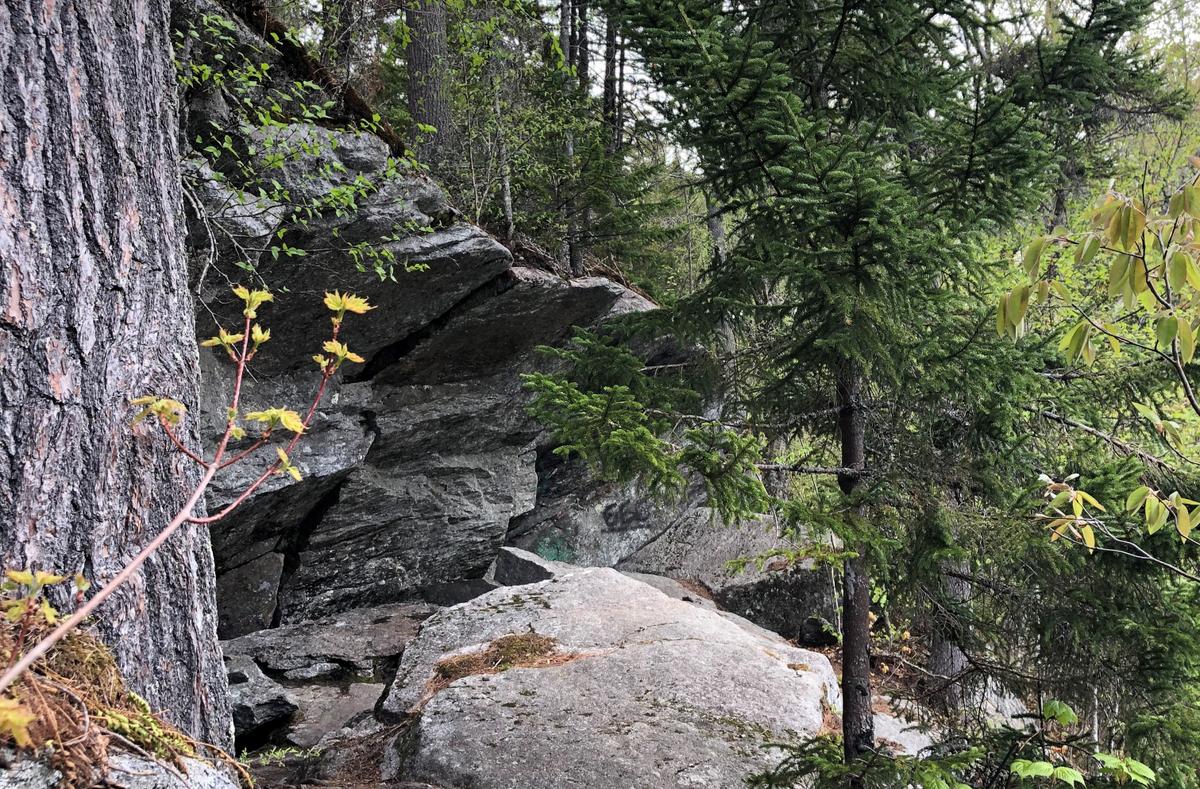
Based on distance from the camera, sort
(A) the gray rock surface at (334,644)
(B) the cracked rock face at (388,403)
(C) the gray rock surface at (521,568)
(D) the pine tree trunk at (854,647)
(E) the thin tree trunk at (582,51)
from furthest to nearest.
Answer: (E) the thin tree trunk at (582,51) < (C) the gray rock surface at (521,568) < (A) the gray rock surface at (334,644) < (B) the cracked rock face at (388,403) < (D) the pine tree trunk at (854,647)

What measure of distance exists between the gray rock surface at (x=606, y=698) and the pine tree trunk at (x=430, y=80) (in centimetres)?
542

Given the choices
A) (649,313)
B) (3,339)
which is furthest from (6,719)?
(649,313)

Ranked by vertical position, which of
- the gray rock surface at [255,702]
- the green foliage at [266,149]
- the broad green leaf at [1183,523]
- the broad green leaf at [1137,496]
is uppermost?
the green foliage at [266,149]

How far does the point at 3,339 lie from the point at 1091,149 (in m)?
6.14

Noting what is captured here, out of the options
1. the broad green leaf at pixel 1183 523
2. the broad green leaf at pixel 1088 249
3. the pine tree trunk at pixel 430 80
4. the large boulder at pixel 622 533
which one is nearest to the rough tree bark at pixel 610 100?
the pine tree trunk at pixel 430 80

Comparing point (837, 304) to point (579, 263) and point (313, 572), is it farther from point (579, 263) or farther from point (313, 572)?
point (313, 572)

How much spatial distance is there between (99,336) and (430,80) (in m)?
7.91

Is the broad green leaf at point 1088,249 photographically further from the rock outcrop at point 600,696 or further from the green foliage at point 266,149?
the green foliage at point 266,149

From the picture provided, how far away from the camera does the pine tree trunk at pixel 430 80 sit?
8.34m

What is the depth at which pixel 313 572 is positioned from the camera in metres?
8.31

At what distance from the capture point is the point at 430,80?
8523 mm

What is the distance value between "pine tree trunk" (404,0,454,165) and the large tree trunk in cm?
695

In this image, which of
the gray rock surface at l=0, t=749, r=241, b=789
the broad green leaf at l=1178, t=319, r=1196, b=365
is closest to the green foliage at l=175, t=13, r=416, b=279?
the gray rock surface at l=0, t=749, r=241, b=789

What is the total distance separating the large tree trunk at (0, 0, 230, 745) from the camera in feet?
4.66
